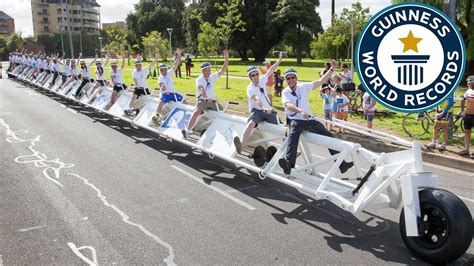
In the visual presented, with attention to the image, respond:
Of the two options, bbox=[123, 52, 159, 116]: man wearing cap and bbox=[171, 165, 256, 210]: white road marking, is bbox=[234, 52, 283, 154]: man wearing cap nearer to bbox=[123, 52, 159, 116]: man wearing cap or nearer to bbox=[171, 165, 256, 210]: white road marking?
bbox=[171, 165, 256, 210]: white road marking

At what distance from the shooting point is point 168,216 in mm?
6328

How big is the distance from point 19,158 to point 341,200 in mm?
7729

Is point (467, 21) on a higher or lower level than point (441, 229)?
higher

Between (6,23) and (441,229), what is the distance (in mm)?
156259

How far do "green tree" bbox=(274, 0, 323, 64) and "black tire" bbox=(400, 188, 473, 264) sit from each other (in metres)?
45.2

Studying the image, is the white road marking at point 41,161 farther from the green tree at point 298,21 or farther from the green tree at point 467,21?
the green tree at point 298,21

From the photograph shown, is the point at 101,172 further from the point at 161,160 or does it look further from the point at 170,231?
→ the point at 170,231

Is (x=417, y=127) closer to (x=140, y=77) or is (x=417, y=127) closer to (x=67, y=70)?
(x=140, y=77)

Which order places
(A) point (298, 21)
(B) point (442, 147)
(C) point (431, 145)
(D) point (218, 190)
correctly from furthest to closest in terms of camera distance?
(A) point (298, 21) → (C) point (431, 145) → (B) point (442, 147) → (D) point (218, 190)

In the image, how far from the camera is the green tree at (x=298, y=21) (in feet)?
157

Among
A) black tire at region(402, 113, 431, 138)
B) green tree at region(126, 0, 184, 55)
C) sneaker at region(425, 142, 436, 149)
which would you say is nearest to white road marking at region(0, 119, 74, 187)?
sneaker at region(425, 142, 436, 149)

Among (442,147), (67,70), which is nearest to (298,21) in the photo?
(67,70)

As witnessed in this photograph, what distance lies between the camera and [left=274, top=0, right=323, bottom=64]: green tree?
48.0 metres

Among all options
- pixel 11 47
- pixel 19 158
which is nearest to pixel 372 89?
pixel 19 158
